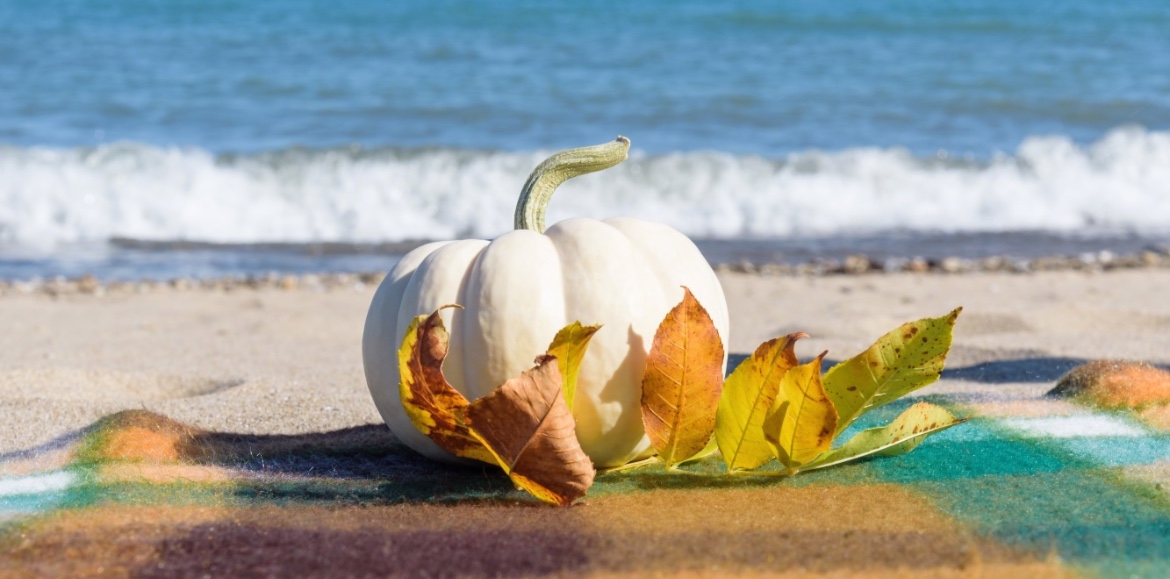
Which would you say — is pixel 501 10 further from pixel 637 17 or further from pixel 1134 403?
pixel 1134 403

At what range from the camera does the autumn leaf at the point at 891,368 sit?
1.94 metres

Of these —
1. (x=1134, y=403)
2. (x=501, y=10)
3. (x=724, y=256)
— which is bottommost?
(x=724, y=256)

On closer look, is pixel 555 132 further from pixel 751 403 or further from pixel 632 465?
pixel 751 403

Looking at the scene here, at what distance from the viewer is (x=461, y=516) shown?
177 centimetres

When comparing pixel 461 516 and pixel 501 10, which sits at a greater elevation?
pixel 501 10

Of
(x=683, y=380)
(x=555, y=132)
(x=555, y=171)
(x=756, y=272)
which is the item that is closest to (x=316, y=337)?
(x=756, y=272)

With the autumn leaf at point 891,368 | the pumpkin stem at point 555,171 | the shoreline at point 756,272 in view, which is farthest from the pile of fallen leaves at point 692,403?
the shoreline at point 756,272

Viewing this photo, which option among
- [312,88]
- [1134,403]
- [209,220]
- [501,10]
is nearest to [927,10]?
[501,10]

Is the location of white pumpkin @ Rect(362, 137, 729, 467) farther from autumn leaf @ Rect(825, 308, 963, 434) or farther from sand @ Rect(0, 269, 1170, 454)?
sand @ Rect(0, 269, 1170, 454)

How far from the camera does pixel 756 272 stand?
6934 millimetres

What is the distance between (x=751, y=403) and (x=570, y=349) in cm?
33

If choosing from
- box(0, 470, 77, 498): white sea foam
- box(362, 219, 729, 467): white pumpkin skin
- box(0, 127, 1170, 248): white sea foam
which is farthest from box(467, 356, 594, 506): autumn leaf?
box(0, 127, 1170, 248): white sea foam

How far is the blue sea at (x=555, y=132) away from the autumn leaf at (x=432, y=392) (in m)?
5.76

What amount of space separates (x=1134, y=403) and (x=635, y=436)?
42.9 inches
